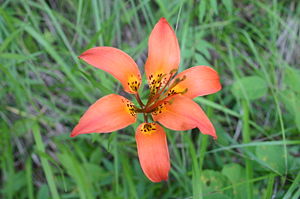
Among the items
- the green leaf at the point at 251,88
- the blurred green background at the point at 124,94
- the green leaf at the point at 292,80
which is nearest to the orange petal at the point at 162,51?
the blurred green background at the point at 124,94

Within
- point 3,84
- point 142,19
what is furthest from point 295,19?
point 3,84

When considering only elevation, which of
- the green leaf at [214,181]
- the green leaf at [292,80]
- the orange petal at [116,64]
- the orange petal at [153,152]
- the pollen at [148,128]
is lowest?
the green leaf at [214,181]

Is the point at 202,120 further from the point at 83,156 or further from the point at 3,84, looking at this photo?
the point at 3,84

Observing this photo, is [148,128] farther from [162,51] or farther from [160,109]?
[162,51]

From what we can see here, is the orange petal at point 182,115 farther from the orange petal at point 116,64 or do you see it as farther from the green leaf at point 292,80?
the green leaf at point 292,80

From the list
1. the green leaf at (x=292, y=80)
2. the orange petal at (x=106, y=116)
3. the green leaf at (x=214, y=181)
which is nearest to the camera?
the orange petal at (x=106, y=116)
